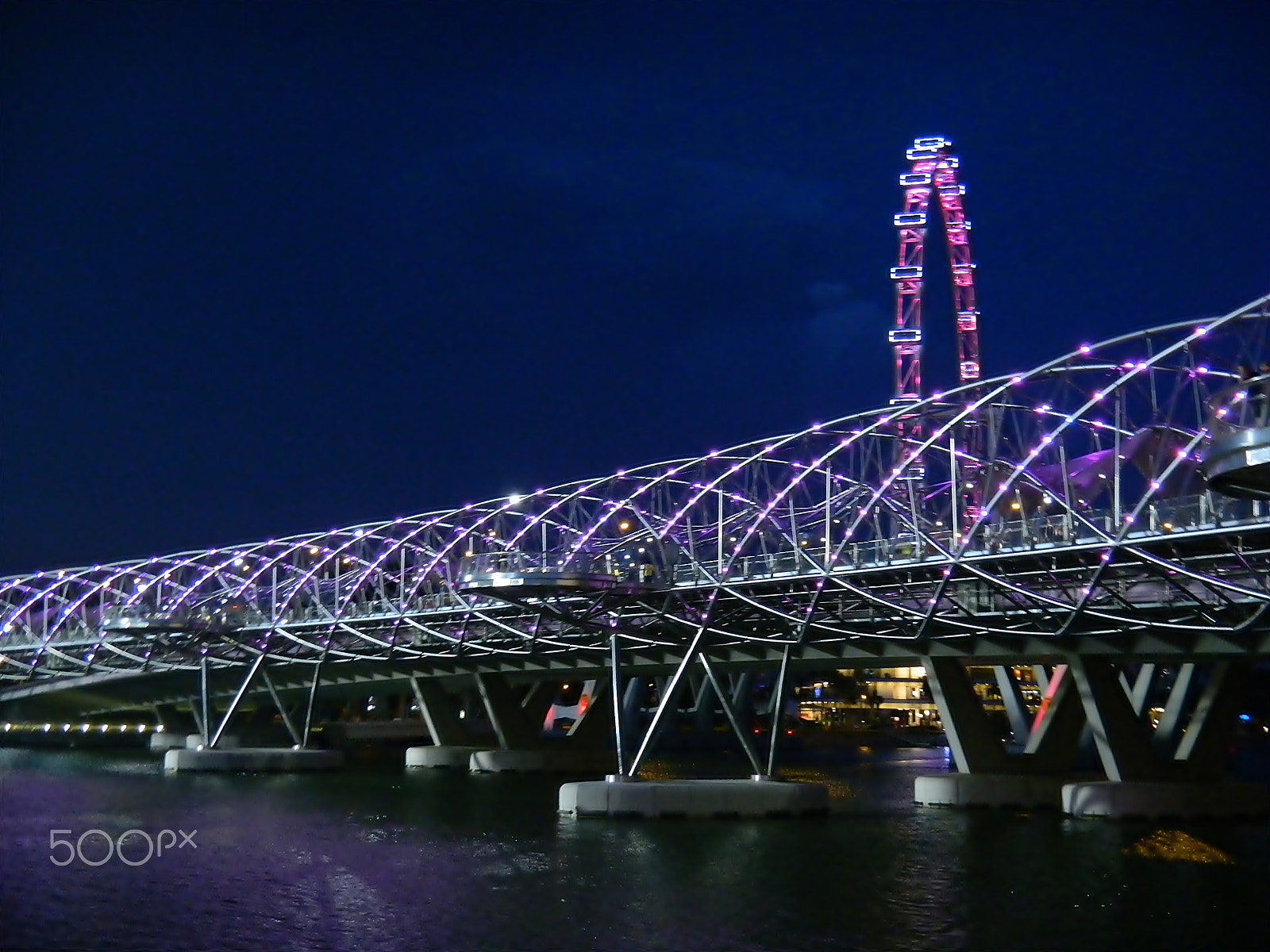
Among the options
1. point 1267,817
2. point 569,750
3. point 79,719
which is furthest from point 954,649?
point 79,719

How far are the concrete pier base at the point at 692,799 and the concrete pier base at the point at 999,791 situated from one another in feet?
28.3

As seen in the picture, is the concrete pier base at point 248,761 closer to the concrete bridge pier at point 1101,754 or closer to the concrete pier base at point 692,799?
the concrete pier base at point 692,799

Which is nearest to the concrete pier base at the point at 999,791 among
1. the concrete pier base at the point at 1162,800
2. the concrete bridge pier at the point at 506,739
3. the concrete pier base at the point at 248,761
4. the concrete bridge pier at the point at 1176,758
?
the concrete bridge pier at the point at 1176,758

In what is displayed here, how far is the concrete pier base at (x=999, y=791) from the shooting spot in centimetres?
6638

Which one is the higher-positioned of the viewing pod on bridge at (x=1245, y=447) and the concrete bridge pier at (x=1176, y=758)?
the viewing pod on bridge at (x=1245, y=447)

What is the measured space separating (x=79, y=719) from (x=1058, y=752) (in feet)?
350

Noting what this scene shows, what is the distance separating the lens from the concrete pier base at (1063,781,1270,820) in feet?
194

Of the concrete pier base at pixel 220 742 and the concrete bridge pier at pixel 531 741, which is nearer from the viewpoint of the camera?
the concrete bridge pier at pixel 531 741

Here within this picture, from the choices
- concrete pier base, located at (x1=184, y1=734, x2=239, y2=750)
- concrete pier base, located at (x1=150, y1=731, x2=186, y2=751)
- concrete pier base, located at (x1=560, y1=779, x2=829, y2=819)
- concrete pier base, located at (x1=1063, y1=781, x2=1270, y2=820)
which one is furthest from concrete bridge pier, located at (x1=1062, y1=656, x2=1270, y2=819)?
concrete pier base, located at (x1=150, y1=731, x2=186, y2=751)

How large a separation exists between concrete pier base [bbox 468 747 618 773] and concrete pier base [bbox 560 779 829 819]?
35.6 meters

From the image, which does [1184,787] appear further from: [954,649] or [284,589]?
[284,589]

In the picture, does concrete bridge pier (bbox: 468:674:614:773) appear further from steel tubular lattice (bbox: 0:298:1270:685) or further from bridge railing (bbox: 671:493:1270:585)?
bridge railing (bbox: 671:493:1270:585)

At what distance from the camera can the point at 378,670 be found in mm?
105000

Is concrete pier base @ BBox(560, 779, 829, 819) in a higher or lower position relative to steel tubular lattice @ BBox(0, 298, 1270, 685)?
lower
